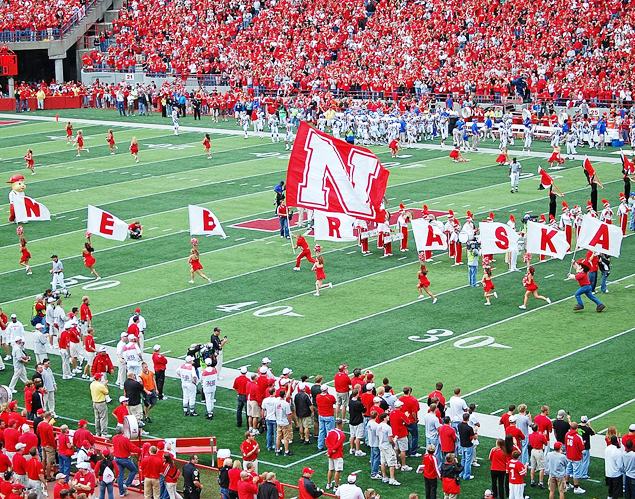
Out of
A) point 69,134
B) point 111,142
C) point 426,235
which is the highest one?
point 69,134

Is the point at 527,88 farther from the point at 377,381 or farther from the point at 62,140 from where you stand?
the point at 377,381

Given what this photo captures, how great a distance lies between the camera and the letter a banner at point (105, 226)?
29328mm

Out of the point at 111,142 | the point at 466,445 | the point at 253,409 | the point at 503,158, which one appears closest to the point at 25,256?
the point at 253,409

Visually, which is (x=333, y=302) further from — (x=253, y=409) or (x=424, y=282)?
(x=253, y=409)

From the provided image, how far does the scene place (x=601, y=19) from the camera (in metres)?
54.9

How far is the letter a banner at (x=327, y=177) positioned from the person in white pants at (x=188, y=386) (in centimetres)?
710

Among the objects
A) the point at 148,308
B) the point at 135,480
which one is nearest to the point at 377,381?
the point at 135,480

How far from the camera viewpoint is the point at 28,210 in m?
36.1

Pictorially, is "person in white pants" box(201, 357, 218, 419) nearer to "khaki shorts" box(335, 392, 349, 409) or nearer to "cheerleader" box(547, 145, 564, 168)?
"khaki shorts" box(335, 392, 349, 409)

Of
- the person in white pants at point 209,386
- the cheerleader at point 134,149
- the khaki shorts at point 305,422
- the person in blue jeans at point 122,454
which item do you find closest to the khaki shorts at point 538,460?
the khaki shorts at point 305,422

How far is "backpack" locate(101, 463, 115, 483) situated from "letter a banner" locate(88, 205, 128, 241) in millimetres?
13477

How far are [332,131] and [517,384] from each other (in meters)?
30.6

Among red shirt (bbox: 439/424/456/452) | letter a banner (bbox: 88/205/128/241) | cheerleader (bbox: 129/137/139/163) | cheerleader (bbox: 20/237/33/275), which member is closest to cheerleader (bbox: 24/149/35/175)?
cheerleader (bbox: 129/137/139/163)

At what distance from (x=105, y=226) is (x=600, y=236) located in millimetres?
11892
